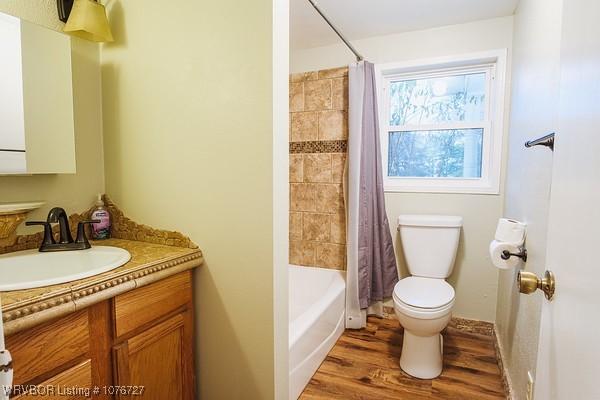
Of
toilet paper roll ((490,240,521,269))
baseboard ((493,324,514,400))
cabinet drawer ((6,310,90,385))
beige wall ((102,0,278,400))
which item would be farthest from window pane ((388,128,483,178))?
cabinet drawer ((6,310,90,385))

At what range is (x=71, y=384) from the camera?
36.8 inches

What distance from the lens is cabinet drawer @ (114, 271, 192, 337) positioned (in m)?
1.06

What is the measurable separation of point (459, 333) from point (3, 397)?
2.61 metres

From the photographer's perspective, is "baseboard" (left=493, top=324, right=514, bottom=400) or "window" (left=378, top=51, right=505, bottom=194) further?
"window" (left=378, top=51, right=505, bottom=194)

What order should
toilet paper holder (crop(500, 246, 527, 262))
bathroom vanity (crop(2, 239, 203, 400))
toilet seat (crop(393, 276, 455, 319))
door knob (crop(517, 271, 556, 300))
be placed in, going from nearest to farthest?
1. door knob (crop(517, 271, 556, 300))
2. bathroom vanity (crop(2, 239, 203, 400))
3. toilet paper holder (crop(500, 246, 527, 262))
4. toilet seat (crop(393, 276, 455, 319))

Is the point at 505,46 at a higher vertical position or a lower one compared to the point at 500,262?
higher

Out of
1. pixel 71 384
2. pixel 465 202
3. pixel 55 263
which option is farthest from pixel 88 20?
pixel 465 202

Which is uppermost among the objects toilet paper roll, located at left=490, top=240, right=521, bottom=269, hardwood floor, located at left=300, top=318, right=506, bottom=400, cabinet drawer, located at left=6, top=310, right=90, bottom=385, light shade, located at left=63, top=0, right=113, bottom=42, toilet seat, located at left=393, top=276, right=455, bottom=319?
light shade, located at left=63, top=0, right=113, bottom=42

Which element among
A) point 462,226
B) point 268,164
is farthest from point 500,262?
point 268,164

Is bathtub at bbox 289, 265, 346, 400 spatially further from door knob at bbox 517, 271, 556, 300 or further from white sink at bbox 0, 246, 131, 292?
door knob at bbox 517, 271, 556, 300

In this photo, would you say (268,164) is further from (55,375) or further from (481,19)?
(481,19)

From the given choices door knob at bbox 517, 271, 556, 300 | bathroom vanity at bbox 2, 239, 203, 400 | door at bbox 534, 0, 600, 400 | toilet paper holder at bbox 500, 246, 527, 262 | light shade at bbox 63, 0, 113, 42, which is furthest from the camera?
toilet paper holder at bbox 500, 246, 527, 262

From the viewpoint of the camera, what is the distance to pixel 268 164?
1226mm

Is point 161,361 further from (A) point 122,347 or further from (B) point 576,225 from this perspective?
(B) point 576,225
